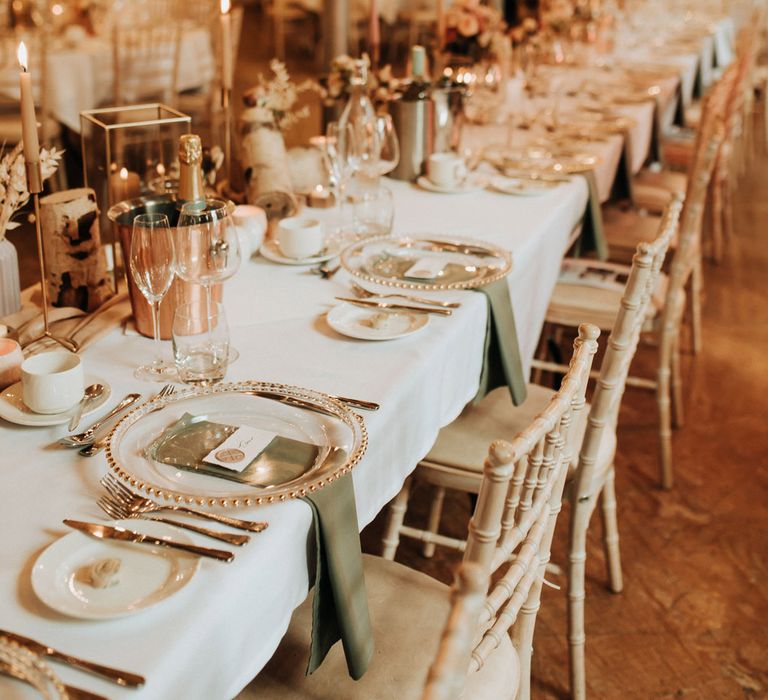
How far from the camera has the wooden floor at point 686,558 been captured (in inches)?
76.8

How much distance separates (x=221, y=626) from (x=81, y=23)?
15.7 ft

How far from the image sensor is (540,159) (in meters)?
2.80

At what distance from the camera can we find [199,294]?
1479 millimetres

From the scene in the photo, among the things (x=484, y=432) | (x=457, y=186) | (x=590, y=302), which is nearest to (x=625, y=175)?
(x=590, y=302)

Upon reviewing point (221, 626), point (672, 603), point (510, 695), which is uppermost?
point (221, 626)

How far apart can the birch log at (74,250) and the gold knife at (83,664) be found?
86 centimetres

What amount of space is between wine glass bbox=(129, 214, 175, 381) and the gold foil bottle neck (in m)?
0.13

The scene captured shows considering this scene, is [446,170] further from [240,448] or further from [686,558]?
[240,448]

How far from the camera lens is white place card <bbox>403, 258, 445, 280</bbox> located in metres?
1.80

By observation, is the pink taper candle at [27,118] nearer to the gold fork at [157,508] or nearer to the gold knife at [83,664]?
the gold fork at [157,508]

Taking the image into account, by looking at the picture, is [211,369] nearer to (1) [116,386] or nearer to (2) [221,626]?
(1) [116,386]

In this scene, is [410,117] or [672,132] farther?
[672,132]

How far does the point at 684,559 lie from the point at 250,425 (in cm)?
151

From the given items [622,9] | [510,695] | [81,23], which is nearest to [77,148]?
[81,23]
